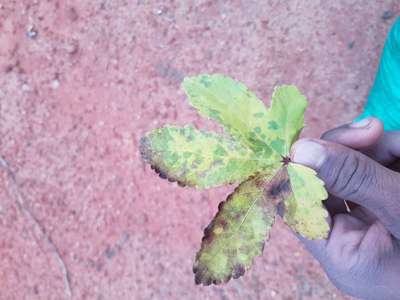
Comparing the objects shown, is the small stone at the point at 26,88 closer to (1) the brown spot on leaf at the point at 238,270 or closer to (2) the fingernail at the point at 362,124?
(2) the fingernail at the point at 362,124

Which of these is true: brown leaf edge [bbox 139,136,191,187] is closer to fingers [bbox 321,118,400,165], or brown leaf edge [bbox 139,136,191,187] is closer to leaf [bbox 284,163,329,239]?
leaf [bbox 284,163,329,239]

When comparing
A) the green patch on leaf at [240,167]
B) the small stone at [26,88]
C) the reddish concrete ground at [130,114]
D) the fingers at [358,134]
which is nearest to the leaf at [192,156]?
the green patch on leaf at [240,167]

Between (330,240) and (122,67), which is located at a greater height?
(330,240)

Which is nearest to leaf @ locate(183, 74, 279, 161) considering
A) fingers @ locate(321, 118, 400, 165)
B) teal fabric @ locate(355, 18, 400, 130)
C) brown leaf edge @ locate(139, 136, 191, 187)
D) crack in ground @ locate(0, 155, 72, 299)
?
brown leaf edge @ locate(139, 136, 191, 187)

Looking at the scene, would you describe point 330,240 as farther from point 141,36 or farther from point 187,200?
point 141,36

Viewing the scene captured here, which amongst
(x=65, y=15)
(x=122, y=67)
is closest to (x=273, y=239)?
(x=122, y=67)

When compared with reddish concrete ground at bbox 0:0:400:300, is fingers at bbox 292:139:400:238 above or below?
above
